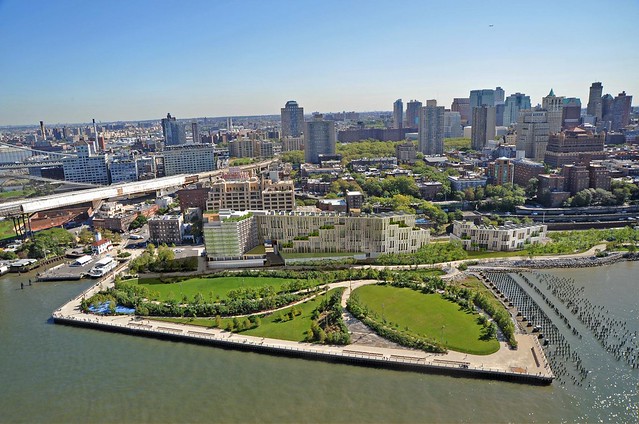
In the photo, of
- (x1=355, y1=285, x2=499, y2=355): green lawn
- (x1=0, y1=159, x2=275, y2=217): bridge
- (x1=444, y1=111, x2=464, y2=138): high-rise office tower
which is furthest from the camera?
(x1=444, y1=111, x2=464, y2=138): high-rise office tower

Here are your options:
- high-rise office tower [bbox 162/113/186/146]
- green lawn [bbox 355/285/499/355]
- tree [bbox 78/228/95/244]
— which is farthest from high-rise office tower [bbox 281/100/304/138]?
green lawn [bbox 355/285/499/355]

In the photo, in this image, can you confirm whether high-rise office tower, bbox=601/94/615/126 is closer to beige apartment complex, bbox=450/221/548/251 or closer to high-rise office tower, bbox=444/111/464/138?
high-rise office tower, bbox=444/111/464/138

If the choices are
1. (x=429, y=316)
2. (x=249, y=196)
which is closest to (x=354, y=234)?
(x=429, y=316)

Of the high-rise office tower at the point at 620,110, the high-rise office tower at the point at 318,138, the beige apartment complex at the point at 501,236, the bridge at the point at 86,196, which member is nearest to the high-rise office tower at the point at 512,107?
the high-rise office tower at the point at 620,110

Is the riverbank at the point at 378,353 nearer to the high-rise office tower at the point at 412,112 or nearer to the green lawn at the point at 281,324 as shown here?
the green lawn at the point at 281,324

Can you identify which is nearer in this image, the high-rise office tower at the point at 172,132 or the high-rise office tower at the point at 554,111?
the high-rise office tower at the point at 554,111
